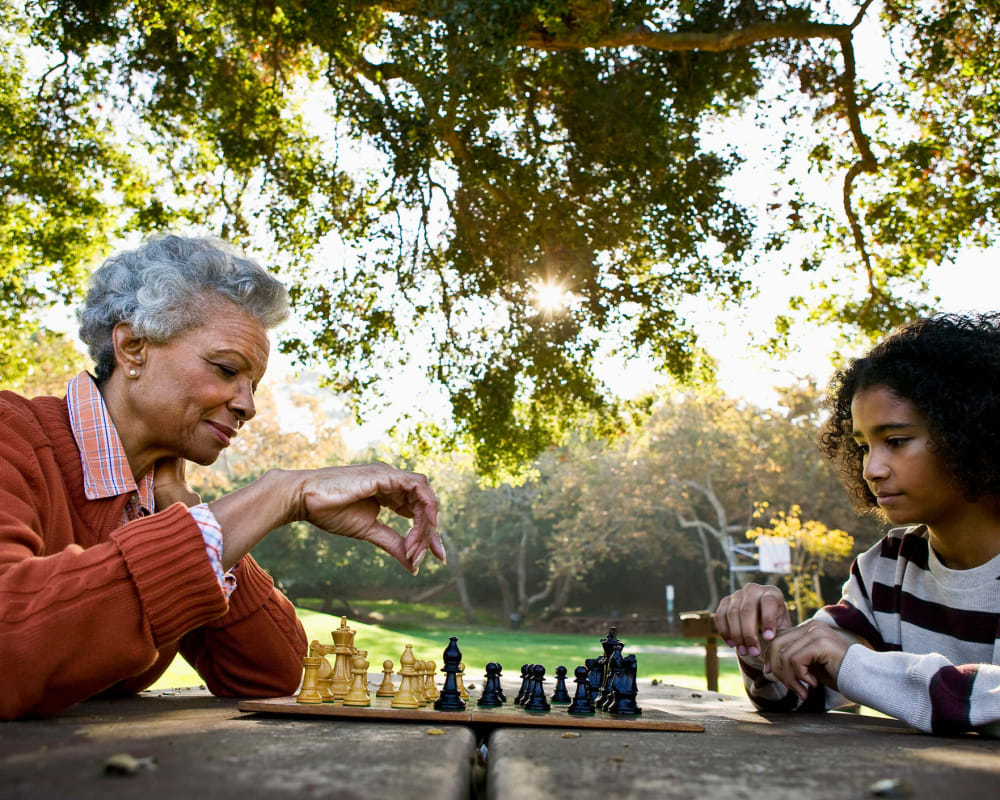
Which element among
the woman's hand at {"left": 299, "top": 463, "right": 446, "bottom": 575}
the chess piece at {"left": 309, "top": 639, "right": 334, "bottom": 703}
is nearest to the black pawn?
the woman's hand at {"left": 299, "top": 463, "right": 446, "bottom": 575}

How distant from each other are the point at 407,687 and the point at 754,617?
971 mm

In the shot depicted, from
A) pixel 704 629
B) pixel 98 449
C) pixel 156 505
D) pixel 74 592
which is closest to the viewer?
pixel 74 592

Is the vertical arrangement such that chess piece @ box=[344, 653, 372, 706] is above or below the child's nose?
below

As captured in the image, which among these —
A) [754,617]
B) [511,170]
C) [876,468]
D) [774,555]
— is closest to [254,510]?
[754,617]

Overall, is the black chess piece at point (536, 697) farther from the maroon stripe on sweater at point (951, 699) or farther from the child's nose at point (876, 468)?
the child's nose at point (876, 468)

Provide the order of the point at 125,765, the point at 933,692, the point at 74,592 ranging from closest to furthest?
the point at 125,765
the point at 74,592
the point at 933,692

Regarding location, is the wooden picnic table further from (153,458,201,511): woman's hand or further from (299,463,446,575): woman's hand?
(153,458,201,511): woman's hand

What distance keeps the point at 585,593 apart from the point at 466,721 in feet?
110

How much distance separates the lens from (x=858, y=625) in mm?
2594

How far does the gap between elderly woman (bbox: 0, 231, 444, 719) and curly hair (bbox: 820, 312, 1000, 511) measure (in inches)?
61.5

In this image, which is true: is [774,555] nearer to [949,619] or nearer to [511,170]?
[511,170]

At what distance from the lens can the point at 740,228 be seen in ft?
27.2

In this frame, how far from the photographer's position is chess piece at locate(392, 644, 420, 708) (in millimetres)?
1870

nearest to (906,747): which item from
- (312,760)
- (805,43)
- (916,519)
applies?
(312,760)
